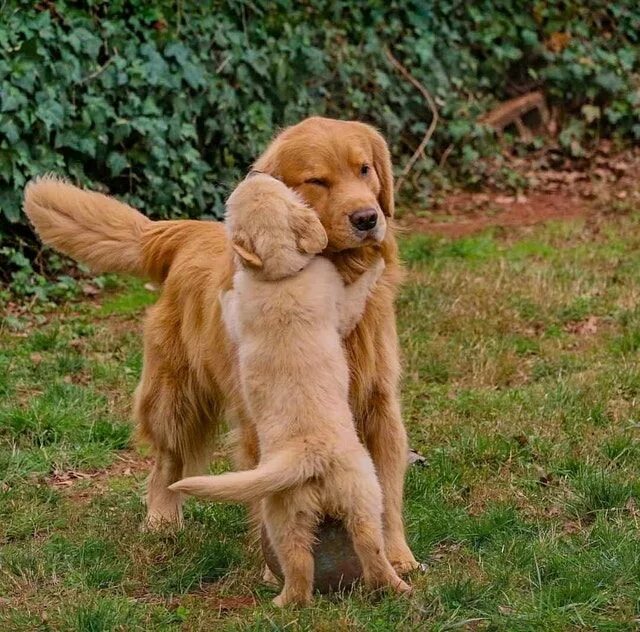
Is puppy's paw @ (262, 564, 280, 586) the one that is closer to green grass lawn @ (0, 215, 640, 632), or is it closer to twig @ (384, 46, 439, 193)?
green grass lawn @ (0, 215, 640, 632)

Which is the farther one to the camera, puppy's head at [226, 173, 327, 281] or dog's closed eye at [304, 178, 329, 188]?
dog's closed eye at [304, 178, 329, 188]

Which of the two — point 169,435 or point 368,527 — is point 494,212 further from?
point 368,527

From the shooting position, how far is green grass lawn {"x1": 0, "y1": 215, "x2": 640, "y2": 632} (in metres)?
4.38

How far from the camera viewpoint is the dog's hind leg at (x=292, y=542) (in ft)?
13.7

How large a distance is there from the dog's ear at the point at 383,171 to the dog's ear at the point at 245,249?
75cm

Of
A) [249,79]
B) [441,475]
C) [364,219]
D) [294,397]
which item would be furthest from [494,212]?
[294,397]

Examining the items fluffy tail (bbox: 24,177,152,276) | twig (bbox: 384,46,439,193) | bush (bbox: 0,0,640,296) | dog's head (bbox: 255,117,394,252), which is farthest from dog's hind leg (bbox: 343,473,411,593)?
twig (bbox: 384,46,439,193)

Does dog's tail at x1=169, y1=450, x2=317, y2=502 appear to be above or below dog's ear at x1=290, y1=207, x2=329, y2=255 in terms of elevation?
below

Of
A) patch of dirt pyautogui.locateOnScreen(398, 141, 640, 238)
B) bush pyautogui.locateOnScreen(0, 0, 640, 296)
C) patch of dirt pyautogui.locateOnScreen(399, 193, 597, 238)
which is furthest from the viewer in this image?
patch of dirt pyautogui.locateOnScreen(398, 141, 640, 238)

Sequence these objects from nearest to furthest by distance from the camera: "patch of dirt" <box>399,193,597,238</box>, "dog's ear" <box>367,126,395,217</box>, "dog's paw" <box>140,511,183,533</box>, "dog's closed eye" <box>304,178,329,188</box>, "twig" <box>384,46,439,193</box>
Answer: "dog's closed eye" <box>304,178,329,188</box> < "dog's ear" <box>367,126,395,217</box> < "dog's paw" <box>140,511,183,533</box> < "patch of dirt" <box>399,193,597,238</box> < "twig" <box>384,46,439,193</box>

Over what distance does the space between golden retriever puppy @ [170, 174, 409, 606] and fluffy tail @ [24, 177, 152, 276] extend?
1468 millimetres

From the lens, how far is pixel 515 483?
5.64 metres

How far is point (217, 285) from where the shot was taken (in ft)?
16.5

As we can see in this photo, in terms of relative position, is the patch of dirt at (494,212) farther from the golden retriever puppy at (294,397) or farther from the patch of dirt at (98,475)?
the golden retriever puppy at (294,397)
